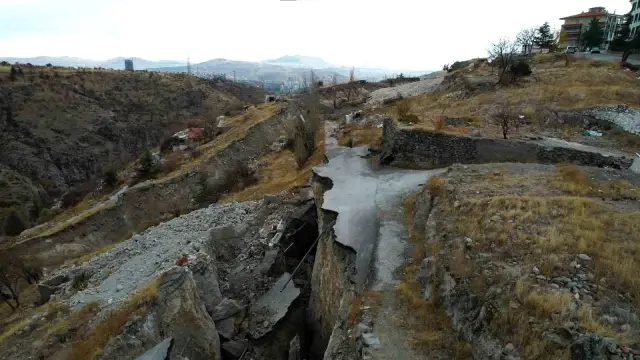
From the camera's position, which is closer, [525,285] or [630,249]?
[525,285]

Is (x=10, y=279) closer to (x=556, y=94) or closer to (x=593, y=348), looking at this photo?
(x=593, y=348)

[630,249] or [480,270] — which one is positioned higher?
[630,249]

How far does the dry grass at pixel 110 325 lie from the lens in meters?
8.73

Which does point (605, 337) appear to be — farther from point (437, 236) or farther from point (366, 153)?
point (366, 153)

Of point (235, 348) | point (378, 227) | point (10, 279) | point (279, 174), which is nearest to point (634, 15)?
point (279, 174)

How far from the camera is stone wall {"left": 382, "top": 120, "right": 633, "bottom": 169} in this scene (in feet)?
43.9

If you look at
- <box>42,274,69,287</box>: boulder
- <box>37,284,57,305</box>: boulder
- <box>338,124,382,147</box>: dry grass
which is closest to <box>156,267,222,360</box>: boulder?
<box>37,284,57,305</box>: boulder

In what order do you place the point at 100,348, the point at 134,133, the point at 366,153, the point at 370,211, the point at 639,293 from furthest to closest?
the point at 134,133 → the point at 366,153 → the point at 370,211 → the point at 100,348 → the point at 639,293

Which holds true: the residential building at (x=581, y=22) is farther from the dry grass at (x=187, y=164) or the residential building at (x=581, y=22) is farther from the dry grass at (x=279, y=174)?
the dry grass at (x=279, y=174)

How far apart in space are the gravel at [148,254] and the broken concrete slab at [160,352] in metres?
2.16

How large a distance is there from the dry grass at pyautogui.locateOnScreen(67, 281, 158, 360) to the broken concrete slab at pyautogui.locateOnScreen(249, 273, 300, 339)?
299 centimetres

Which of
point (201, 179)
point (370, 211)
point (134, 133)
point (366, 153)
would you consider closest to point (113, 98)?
point (134, 133)

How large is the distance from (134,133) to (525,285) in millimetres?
68535

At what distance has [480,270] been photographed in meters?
6.87
